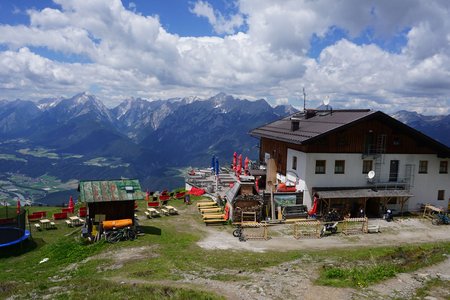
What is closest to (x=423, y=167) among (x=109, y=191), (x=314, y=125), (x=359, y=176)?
(x=359, y=176)

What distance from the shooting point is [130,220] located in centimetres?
2800

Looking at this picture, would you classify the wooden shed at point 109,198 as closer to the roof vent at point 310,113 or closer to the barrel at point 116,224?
the barrel at point 116,224

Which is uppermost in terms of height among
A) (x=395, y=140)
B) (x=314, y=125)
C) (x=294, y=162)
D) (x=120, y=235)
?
(x=314, y=125)

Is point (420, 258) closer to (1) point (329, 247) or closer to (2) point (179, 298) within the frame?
(1) point (329, 247)

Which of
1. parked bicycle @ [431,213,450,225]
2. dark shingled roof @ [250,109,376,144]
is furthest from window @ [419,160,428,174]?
dark shingled roof @ [250,109,376,144]

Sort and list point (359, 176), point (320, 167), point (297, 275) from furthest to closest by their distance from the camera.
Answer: point (359, 176), point (320, 167), point (297, 275)

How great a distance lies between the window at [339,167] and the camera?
3530 centimetres

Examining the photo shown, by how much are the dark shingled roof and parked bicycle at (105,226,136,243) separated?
636 inches

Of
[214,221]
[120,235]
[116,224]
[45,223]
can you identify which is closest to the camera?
[120,235]

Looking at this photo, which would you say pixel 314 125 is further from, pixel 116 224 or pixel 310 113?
pixel 116 224

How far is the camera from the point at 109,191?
29.4 meters

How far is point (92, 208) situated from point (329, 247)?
1740cm

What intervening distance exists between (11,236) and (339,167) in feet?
91.0

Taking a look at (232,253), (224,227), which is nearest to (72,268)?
(232,253)
